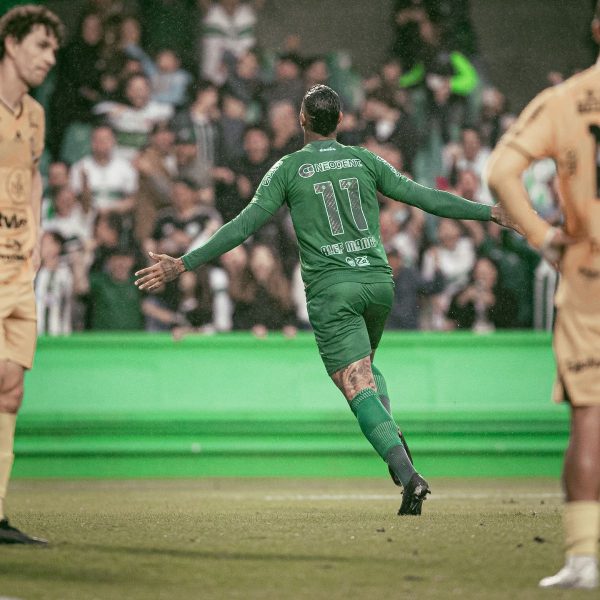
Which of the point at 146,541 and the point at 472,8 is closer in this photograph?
the point at 146,541

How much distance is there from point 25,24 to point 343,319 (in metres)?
2.32

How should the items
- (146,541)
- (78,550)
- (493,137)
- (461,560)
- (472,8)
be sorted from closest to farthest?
(461,560) < (78,550) < (146,541) < (493,137) < (472,8)

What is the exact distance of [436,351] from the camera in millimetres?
12625

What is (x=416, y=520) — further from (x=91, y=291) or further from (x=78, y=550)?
(x=91, y=291)

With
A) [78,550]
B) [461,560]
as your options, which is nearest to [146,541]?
[78,550]

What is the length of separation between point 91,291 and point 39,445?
4.85 ft

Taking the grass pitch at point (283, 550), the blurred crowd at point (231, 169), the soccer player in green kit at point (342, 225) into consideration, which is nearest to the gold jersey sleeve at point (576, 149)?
the grass pitch at point (283, 550)

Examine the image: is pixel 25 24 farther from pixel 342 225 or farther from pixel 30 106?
pixel 342 225

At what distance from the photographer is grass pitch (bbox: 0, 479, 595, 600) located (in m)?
4.41

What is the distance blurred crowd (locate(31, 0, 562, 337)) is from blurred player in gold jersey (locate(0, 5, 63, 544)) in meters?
6.26

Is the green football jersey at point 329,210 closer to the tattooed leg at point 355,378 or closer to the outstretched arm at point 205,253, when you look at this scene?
the outstretched arm at point 205,253

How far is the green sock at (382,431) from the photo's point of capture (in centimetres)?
685

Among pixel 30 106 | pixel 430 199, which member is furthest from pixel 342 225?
pixel 30 106

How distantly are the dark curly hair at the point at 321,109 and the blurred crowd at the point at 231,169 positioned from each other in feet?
15.9
